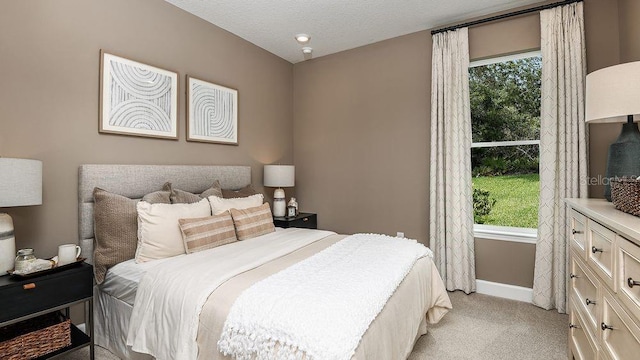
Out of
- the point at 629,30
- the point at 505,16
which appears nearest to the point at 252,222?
the point at 505,16

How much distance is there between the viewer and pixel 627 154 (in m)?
1.86

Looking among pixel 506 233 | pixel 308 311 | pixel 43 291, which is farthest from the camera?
pixel 506 233

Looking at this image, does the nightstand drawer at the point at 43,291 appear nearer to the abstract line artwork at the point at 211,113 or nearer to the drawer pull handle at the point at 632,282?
the abstract line artwork at the point at 211,113

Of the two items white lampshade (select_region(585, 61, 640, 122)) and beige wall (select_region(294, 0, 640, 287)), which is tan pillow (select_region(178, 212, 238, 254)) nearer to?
beige wall (select_region(294, 0, 640, 287))

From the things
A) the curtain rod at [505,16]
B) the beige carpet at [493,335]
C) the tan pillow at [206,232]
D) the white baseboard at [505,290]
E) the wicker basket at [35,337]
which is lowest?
the beige carpet at [493,335]

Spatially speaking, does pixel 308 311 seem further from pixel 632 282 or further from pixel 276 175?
pixel 276 175

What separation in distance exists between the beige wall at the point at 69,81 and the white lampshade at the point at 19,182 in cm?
44

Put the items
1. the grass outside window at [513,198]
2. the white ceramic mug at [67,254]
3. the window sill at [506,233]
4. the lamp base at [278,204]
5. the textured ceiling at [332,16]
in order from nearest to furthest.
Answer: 1. the white ceramic mug at [67,254]
2. the textured ceiling at [332,16]
3. the window sill at [506,233]
4. the grass outside window at [513,198]
5. the lamp base at [278,204]

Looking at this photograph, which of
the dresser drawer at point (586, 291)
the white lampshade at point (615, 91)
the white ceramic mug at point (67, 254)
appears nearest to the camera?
the dresser drawer at point (586, 291)

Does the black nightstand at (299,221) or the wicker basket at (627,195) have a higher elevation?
the wicker basket at (627,195)

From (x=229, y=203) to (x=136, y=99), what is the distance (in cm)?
121

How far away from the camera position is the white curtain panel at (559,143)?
9.12ft

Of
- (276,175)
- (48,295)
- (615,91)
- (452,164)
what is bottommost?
(48,295)

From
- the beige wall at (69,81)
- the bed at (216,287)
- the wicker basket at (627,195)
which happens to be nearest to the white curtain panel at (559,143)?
the bed at (216,287)
